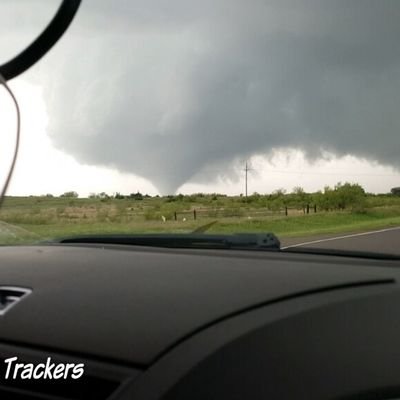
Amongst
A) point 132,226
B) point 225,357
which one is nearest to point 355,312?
point 225,357

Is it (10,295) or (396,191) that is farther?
(396,191)

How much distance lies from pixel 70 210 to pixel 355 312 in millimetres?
2839

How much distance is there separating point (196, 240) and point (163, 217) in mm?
1413

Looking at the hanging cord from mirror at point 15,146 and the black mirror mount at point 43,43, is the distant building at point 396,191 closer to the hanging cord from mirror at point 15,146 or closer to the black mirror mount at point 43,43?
the black mirror mount at point 43,43

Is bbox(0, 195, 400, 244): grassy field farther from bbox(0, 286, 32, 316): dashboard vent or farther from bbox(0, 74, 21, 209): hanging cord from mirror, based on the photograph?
bbox(0, 74, 21, 209): hanging cord from mirror

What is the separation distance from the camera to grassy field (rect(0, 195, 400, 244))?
3465mm

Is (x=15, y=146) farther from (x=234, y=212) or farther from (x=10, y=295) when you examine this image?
(x=234, y=212)

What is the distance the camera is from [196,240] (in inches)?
102

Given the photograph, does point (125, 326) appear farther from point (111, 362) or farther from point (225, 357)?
point (225, 357)

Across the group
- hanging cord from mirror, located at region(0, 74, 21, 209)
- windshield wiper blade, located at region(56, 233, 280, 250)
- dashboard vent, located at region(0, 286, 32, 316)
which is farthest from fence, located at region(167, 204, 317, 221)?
hanging cord from mirror, located at region(0, 74, 21, 209)

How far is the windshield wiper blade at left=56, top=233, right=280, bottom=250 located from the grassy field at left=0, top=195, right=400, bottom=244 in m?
0.41

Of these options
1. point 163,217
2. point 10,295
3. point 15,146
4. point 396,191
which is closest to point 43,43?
point 15,146

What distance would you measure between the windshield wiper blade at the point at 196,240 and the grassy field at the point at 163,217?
0.41 m

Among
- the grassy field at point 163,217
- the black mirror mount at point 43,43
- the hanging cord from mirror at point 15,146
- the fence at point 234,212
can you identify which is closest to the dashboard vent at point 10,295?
the hanging cord from mirror at point 15,146
